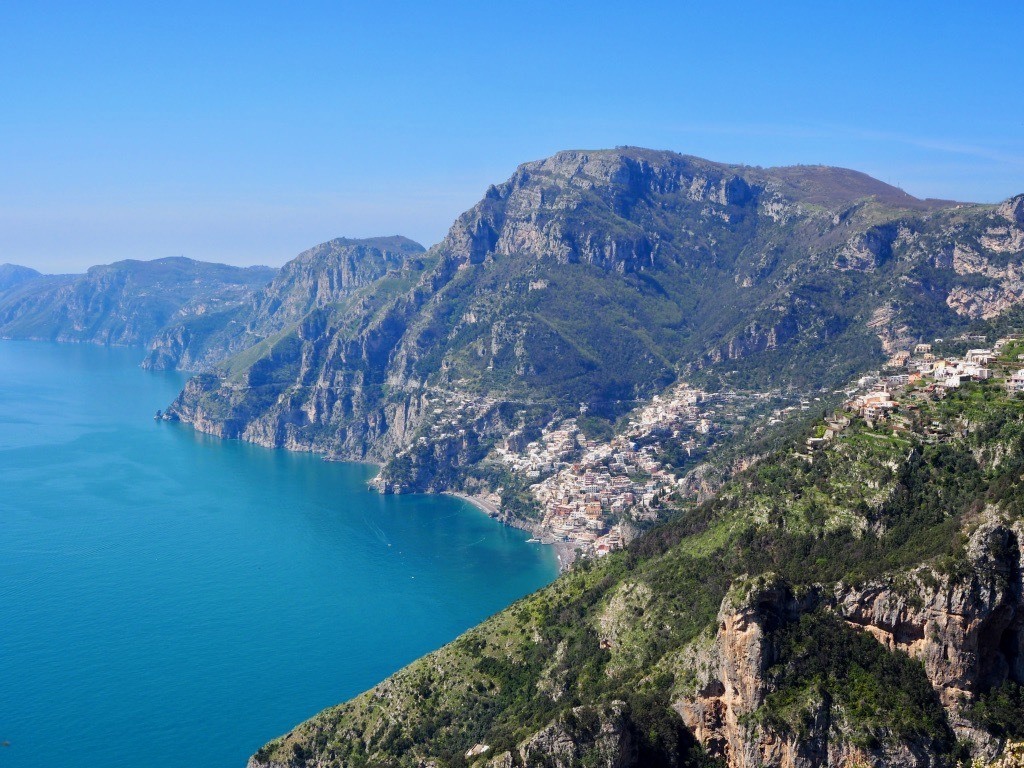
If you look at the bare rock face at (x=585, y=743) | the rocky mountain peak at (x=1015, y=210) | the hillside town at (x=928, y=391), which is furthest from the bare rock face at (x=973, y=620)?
the rocky mountain peak at (x=1015, y=210)

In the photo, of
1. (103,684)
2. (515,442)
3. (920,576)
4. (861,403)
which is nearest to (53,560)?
(103,684)

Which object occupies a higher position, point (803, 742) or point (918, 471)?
point (918, 471)

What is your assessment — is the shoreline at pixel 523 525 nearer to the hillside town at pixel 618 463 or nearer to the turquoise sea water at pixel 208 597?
the hillside town at pixel 618 463

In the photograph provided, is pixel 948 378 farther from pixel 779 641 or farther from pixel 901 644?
pixel 779 641

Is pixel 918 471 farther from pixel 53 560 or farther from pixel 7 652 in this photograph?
pixel 53 560

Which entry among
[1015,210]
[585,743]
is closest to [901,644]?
[585,743]

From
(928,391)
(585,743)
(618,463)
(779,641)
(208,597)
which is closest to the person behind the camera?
(585,743)
